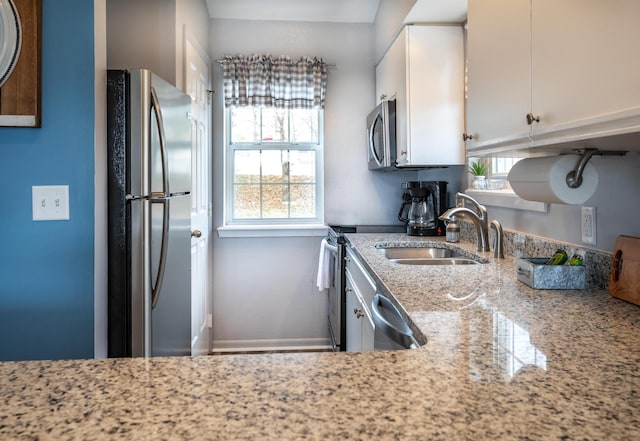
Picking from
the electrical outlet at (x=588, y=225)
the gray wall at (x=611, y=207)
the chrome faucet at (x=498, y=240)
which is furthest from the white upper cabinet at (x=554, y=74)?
the chrome faucet at (x=498, y=240)

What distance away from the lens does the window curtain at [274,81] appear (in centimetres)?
333

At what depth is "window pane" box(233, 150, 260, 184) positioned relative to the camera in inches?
140

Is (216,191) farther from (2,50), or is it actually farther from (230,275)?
(2,50)

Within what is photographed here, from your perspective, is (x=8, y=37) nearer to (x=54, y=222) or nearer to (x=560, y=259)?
(x=54, y=222)

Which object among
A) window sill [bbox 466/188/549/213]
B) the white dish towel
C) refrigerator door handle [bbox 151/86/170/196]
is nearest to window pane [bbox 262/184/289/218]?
the white dish towel

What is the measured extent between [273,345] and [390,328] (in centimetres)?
246

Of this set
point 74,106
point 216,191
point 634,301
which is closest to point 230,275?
point 216,191

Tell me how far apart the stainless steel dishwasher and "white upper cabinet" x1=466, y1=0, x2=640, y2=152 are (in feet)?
1.94

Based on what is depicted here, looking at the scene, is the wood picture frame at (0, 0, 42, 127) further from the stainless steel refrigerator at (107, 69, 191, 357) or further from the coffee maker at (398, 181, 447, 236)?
the coffee maker at (398, 181, 447, 236)

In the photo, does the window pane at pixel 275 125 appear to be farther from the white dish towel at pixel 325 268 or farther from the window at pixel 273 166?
the white dish towel at pixel 325 268

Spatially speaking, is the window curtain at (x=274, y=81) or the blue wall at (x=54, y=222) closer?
the blue wall at (x=54, y=222)

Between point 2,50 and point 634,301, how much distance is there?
203 centimetres

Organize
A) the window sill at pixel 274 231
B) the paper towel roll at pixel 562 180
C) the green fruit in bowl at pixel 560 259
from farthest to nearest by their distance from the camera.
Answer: the window sill at pixel 274 231 < the green fruit in bowl at pixel 560 259 < the paper towel roll at pixel 562 180

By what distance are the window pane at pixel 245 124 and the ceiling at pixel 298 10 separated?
69cm
